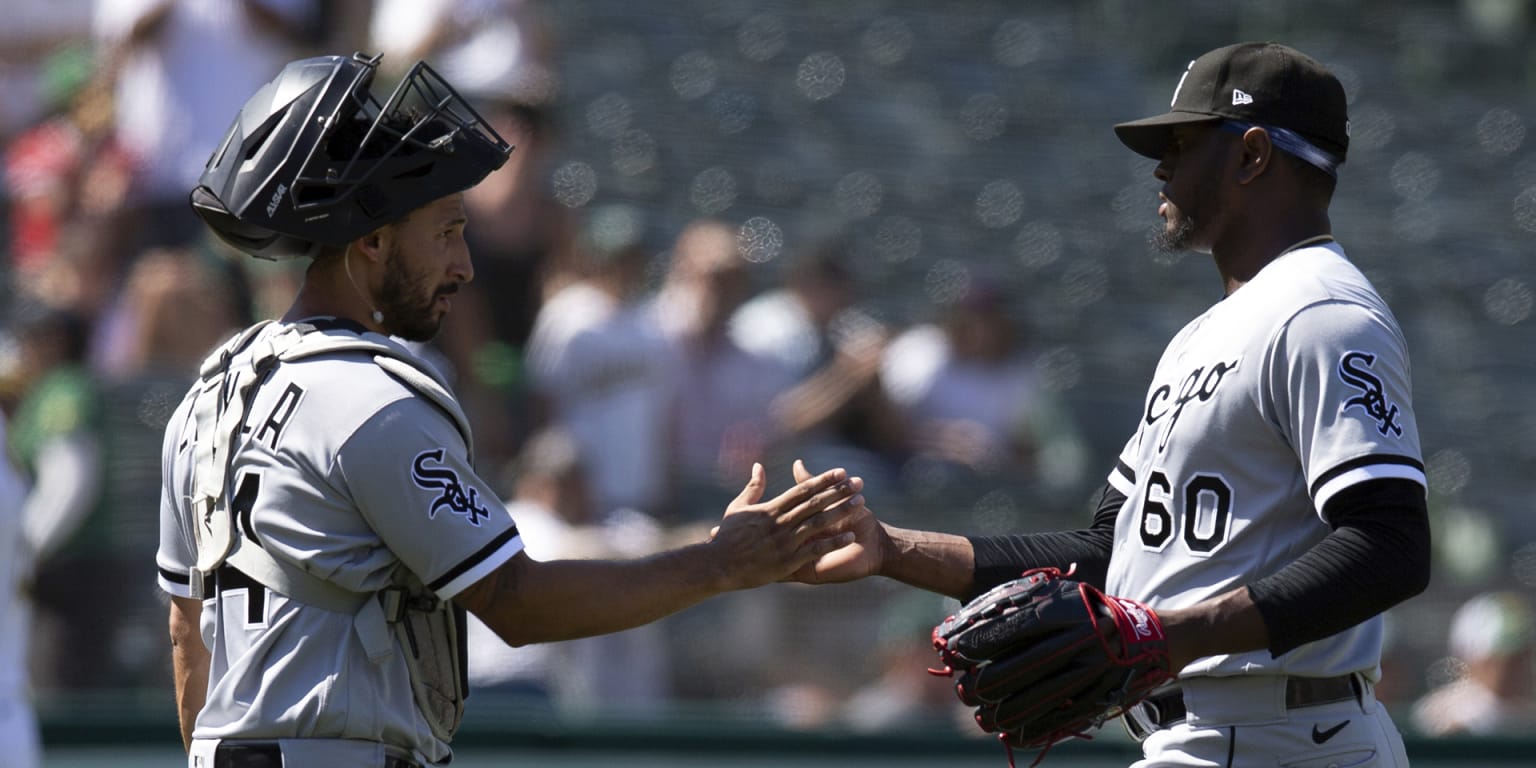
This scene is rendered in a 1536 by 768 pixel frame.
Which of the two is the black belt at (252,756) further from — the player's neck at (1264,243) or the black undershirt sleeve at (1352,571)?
the player's neck at (1264,243)

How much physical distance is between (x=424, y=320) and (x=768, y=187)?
9324 mm

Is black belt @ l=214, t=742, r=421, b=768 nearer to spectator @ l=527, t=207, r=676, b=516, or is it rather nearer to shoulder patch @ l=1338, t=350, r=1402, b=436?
shoulder patch @ l=1338, t=350, r=1402, b=436

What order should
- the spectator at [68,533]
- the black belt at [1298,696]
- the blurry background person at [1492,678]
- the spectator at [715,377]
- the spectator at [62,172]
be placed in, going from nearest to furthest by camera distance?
the black belt at [1298,696] → the spectator at [68,533] → the blurry background person at [1492,678] → the spectator at [715,377] → the spectator at [62,172]

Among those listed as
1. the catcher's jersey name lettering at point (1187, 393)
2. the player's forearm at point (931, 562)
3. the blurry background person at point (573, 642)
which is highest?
the catcher's jersey name lettering at point (1187, 393)

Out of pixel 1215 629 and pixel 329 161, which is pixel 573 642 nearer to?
pixel 329 161

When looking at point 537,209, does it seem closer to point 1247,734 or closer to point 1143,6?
point 1247,734

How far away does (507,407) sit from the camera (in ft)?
26.8

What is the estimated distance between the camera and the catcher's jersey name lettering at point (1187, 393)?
3135 millimetres

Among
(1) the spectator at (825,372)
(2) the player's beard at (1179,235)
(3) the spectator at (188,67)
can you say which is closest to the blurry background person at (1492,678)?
(1) the spectator at (825,372)

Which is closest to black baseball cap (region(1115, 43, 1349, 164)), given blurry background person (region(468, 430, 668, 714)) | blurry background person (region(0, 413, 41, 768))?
blurry background person (region(0, 413, 41, 768))

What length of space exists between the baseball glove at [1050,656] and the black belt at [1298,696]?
Result: 0.17 meters

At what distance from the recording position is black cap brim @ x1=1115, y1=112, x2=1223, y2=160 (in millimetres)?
3318

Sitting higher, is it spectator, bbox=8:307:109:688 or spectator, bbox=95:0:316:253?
spectator, bbox=95:0:316:253

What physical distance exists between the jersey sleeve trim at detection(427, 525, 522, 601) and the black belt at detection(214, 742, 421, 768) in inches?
10.8
